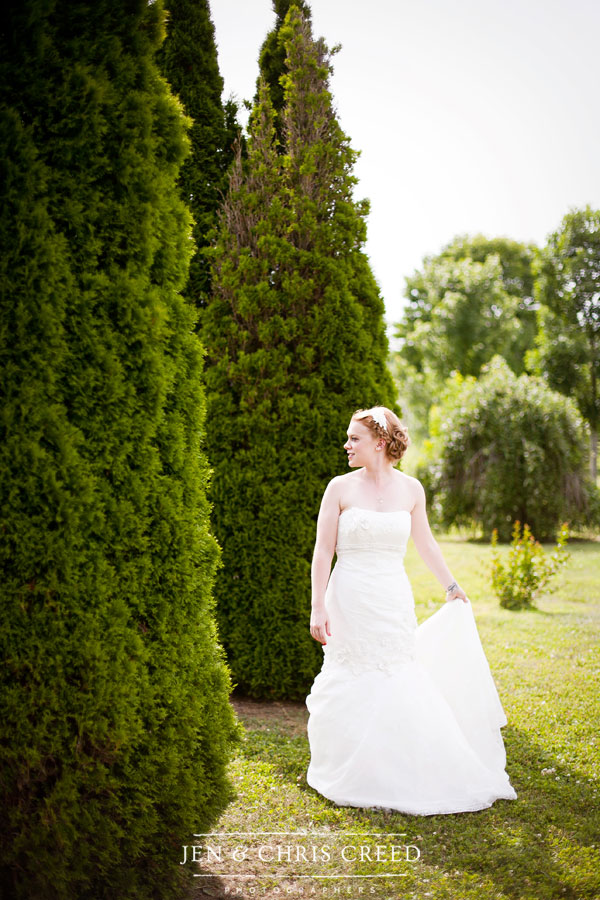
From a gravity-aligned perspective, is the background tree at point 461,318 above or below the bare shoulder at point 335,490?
above

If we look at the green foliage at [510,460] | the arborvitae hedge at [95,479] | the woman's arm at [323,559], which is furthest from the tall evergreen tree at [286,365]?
the green foliage at [510,460]

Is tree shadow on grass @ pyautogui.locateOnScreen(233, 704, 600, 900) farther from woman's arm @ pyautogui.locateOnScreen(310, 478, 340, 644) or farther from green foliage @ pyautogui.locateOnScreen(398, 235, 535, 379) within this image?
green foliage @ pyautogui.locateOnScreen(398, 235, 535, 379)

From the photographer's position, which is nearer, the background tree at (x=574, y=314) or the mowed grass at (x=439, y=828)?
the mowed grass at (x=439, y=828)

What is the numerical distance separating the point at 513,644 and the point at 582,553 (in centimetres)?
953

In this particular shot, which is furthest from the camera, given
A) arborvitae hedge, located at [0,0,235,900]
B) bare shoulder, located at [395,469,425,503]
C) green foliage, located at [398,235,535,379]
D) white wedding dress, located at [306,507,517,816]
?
green foliage, located at [398,235,535,379]

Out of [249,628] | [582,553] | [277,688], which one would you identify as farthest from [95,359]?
[582,553]

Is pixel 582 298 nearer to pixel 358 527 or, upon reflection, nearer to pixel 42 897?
pixel 358 527

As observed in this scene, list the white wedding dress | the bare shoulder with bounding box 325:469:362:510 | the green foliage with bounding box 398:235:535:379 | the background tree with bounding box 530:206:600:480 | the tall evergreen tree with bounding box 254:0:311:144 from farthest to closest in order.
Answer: the green foliage with bounding box 398:235:535:379 < the background tree with bounding box 530:206:600:480 < the tall evergreen tree with bounding box 254:0:311:144 < the bare shoulder with bounding box 325:469:362:510 < the white wedding dress

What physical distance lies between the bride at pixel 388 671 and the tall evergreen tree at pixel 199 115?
9.54 ft

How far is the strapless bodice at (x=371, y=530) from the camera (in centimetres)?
447

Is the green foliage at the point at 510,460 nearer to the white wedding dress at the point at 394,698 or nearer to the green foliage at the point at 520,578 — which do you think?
the green foliage at the point at 520,578

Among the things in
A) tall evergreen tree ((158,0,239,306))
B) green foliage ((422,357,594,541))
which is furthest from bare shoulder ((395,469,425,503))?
green foliage ((422,357,594,541))

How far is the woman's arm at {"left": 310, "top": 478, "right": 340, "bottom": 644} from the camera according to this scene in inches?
173

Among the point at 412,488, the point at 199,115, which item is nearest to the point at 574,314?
the point at 199,115
